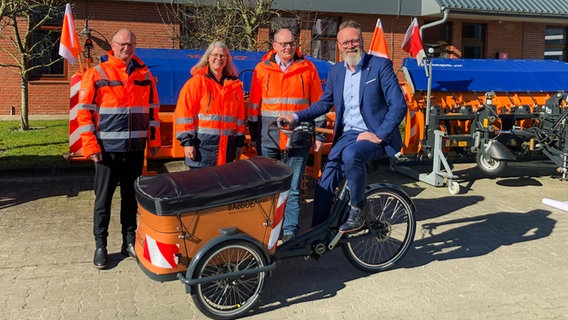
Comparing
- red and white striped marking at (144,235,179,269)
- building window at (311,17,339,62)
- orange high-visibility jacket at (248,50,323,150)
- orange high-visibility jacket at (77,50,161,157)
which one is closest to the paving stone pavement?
red and white striped marking at (144,235,179,269)

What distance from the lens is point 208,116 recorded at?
4664mm

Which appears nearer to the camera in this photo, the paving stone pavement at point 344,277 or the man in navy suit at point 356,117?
the paving stone pavement at point 344,277

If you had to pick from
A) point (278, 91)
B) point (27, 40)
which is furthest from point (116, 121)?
point (27, 40)

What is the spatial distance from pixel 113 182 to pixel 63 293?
3.26 ft

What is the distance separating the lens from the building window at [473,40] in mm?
20016

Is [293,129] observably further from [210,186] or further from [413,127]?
[413,127]

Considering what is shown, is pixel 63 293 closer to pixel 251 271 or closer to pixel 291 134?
pixel 251 271

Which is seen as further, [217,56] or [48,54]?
[48,54]

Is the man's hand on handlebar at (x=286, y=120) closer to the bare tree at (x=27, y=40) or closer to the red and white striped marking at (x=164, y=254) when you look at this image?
the red and white striped marking at (x=164, y=254)

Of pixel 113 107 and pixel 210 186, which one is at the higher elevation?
pixel 113 107

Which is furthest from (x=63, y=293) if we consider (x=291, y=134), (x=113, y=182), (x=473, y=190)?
(x=473, y=190)

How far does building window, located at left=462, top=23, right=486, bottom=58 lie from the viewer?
20016mm

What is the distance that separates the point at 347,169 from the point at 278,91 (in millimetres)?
1170

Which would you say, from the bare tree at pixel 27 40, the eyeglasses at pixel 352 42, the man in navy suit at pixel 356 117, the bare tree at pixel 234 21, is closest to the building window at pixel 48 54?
the bare tree at pixel 27 40
